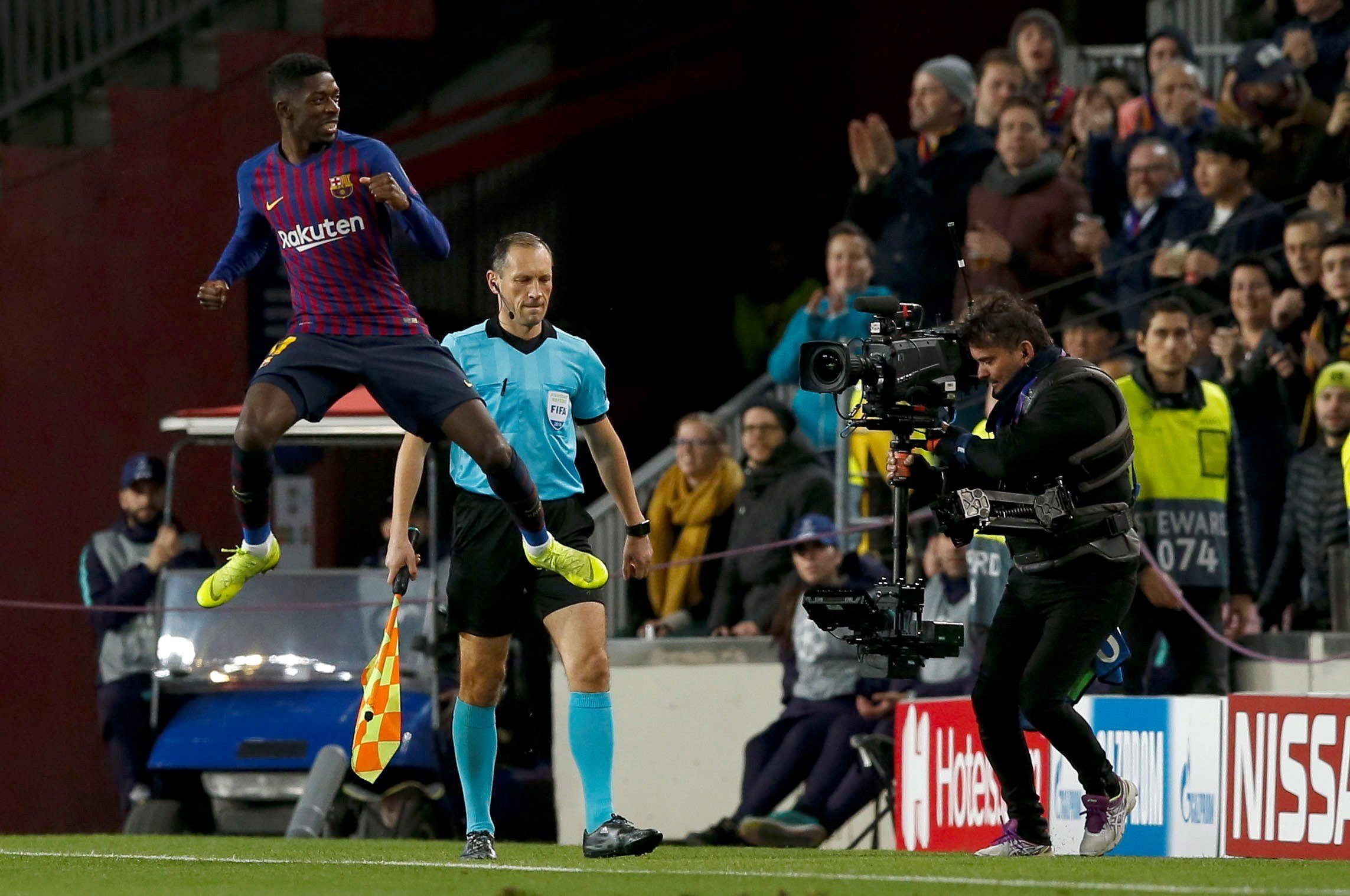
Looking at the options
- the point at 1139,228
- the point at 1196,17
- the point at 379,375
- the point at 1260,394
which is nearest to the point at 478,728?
the point at 379,375

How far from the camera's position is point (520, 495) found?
840cm

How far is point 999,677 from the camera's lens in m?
8.95

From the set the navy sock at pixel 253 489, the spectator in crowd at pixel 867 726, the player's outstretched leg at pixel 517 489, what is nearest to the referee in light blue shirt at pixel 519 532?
the player's outstretched leg at pixel 517 489

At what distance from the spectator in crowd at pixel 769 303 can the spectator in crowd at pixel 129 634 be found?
4.24 meters

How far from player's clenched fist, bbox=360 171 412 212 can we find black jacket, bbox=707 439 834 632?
5131 mm

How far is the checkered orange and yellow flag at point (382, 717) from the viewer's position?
9031mm

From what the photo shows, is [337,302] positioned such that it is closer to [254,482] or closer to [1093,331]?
[254,482]

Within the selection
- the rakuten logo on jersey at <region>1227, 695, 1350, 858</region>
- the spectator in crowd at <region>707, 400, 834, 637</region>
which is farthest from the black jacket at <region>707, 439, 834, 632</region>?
the rakuten logo on jersey at <region>1227, 695, 1350, 858</region>

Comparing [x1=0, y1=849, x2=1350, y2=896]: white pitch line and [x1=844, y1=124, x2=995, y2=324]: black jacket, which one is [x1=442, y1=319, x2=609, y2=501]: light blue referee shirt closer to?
[x1=0, y1=849, x2=1350, y2=896]: white pitch line

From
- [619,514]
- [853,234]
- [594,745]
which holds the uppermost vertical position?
[853,234]

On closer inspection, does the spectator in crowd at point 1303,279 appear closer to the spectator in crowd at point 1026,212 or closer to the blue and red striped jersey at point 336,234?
the spectator in crowd at point 1026,212

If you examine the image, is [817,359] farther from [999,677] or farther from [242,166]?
[242,166]

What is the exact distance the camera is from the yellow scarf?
45.1ft

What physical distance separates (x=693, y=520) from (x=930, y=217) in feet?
7.63
